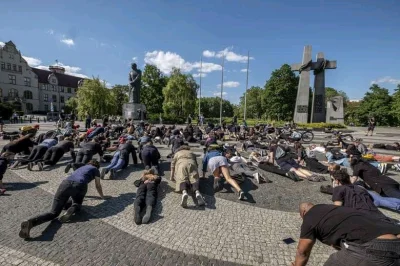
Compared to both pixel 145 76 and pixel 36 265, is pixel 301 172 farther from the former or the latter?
pixel 145 76

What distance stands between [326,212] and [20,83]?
8337 centimetres

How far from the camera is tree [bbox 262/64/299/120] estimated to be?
5334 cm

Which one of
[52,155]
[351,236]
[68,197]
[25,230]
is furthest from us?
[52,155]

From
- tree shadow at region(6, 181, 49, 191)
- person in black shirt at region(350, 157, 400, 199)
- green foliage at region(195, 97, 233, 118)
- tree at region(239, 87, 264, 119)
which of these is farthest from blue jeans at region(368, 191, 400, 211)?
green foliage at region(195, 97, 233, 118)

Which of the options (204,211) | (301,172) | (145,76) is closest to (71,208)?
(204,211)

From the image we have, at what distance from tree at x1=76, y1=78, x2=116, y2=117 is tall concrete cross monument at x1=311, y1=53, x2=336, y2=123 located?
3547 centimetres

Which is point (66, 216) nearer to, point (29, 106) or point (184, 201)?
point (184, 201)

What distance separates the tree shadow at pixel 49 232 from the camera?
13.9ft

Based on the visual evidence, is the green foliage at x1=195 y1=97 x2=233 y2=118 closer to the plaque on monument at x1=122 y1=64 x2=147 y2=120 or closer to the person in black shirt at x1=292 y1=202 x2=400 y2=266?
the plaque on monument at x1=122 y1=64 x2=147 y2=120

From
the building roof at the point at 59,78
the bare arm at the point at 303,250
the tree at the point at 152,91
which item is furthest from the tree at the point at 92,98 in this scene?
the building roof at the point at 59,78

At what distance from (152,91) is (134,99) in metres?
29.0

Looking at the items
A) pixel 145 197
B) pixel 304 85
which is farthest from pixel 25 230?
pixel 304 85

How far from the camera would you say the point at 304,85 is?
1308 inches

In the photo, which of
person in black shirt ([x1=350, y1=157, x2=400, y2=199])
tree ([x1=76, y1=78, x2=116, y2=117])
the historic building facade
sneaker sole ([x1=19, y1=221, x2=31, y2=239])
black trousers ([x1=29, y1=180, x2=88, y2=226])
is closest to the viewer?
sneaker sole ([x1=19, y1=221, x2=31, y2=239])
